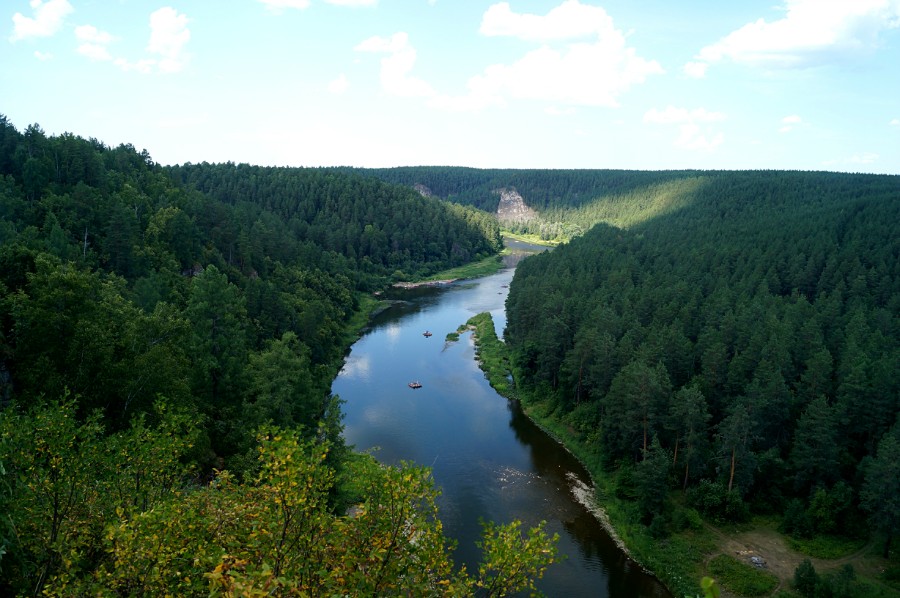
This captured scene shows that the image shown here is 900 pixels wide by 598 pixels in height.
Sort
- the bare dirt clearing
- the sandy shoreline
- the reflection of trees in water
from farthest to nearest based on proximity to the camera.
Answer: the sandy shoreline
the bare dirt clearing
the reflection of trees in water

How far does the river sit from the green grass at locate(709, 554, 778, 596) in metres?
3.89

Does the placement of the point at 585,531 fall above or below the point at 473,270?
below

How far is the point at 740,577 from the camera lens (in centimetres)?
3566

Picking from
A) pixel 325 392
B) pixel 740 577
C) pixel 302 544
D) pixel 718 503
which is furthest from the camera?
pixel 325 392

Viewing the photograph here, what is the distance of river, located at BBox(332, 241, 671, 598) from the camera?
37.0 m

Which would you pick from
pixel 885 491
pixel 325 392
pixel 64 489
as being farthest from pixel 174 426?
pixel 885 491

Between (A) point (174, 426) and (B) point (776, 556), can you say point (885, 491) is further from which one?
(A) point (174, 426)

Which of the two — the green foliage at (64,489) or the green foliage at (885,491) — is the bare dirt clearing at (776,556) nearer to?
the green foliage at (885,491)

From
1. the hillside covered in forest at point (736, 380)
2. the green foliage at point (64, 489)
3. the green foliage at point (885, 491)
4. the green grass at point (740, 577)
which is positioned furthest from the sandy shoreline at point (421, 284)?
the green foliage at point (64, 489)

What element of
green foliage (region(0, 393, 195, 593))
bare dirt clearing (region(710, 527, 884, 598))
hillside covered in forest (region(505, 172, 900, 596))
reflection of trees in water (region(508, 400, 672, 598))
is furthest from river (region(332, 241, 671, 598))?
green foliage (region(0, 393, 195, 593))

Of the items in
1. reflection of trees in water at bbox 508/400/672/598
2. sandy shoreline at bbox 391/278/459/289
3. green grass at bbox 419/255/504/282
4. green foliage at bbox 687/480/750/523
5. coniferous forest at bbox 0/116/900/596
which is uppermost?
coniferous forest at bbox 0/116/900/596

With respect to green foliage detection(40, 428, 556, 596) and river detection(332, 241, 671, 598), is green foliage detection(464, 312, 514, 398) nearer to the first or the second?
river detection(332, 241, 671, 598)

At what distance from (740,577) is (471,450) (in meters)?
23.1

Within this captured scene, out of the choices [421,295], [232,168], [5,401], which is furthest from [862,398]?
[232,168]
